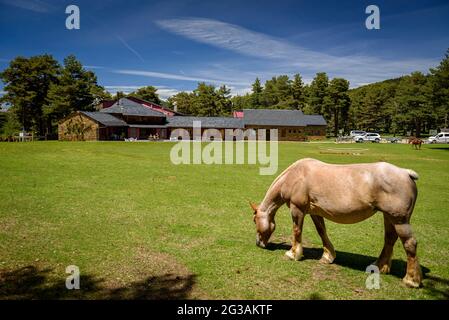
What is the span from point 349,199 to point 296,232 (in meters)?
1.73

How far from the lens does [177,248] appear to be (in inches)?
349

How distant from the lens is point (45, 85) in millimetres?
67812

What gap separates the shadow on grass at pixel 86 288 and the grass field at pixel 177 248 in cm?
2

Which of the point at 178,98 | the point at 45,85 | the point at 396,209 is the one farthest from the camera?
the point at 178,98

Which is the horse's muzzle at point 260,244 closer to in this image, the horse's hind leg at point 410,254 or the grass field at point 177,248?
the grass field at point 177,248

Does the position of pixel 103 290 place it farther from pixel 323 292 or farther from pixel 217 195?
pixel 217 195

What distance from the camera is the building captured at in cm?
6046

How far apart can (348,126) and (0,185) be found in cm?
10514

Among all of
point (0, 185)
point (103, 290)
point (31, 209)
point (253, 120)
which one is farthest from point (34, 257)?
point (253, 120)

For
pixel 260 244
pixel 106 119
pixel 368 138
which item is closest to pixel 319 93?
pixel 368 138

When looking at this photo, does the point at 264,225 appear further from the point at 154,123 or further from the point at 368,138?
the point at 154,123

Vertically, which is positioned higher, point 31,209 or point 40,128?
point 40,128

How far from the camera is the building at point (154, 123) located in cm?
6046

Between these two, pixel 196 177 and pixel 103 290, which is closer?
pixel 103 290
